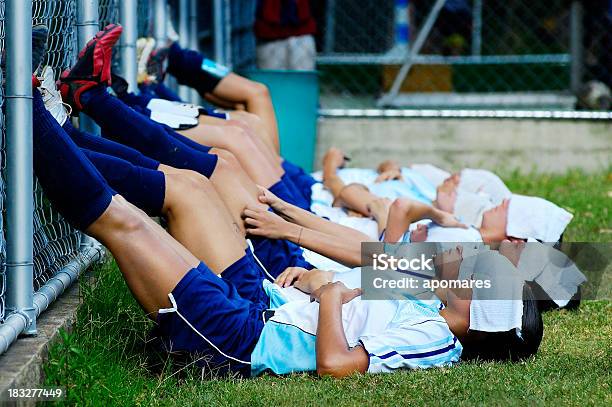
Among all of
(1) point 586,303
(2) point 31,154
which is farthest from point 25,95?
(1) point 586,303

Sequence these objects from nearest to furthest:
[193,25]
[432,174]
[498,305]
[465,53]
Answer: [498,305], [432,174], [193,25], [465,53]

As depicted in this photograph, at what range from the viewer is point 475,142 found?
342 inches

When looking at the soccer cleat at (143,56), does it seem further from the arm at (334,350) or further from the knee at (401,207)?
the arm at (334,350)

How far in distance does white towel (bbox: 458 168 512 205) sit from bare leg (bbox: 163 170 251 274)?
2.57m

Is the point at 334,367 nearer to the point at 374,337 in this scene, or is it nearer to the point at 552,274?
the point at 374,337

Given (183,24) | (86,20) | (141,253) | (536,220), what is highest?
(86,20)

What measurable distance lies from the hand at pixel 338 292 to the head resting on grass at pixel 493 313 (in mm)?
322

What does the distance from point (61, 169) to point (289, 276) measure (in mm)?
1288

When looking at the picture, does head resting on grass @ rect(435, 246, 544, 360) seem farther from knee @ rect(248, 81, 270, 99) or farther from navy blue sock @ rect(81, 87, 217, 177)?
knee @ rect(248, 81, 270, 99)

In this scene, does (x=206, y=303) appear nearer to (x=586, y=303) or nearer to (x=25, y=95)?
(x=25, y=95)

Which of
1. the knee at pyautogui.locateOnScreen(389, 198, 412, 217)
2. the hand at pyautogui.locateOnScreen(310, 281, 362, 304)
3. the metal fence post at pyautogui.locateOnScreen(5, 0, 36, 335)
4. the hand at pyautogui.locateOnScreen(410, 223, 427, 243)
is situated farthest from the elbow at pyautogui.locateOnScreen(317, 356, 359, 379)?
the knee at pyautogui.locateOnScreen(389, 198, 412, 217)

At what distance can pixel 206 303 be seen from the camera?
359 cm

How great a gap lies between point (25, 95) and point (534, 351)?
6.42 feet

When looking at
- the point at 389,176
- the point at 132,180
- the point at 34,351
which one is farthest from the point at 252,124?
the point at 34,351
